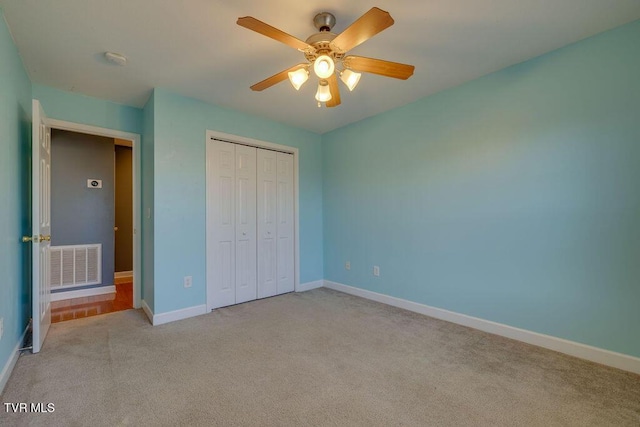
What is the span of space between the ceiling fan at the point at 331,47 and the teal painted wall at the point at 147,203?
1.74 metres

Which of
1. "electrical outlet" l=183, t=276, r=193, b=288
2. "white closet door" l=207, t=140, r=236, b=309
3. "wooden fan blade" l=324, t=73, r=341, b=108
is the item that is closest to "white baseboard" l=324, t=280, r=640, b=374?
"white closet door" l=207, t=140, r=236, b=309

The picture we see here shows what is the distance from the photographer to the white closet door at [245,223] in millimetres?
3713

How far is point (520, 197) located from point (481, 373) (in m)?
1.53

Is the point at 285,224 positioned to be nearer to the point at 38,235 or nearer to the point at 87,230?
the point at 38,235

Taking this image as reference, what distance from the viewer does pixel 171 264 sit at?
3098 millimetres

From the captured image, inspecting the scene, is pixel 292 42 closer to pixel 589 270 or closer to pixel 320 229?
pixel 589 270

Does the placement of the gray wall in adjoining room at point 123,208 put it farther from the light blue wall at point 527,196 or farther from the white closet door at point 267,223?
the light blue wall at point 527,196

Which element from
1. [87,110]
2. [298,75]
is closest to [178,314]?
[87,110]

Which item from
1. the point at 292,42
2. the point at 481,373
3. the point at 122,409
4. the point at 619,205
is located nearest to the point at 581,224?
the point at 619,205

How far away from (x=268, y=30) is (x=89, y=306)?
4.02 metres

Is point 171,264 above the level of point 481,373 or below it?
above

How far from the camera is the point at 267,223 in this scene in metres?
4.01

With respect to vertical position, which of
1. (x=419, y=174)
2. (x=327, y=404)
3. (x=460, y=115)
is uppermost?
(x=460, y=115)

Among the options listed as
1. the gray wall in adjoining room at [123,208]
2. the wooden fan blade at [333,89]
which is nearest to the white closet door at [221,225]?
the wooden fan blade at [333,89]
